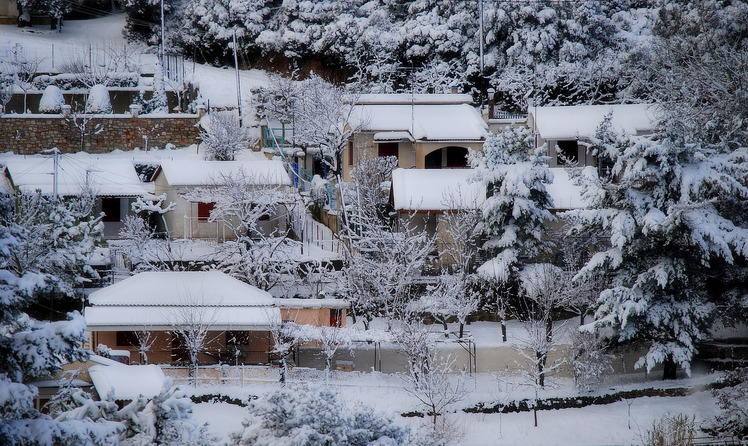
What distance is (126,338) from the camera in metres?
26.3

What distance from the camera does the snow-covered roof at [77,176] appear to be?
107ft

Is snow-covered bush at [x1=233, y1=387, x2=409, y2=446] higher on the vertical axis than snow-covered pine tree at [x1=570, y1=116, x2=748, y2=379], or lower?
lower

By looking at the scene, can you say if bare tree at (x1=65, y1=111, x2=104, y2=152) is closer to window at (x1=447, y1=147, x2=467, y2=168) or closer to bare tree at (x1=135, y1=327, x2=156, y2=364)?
window at (x1=447, y1=147, x2=467, y2=168)

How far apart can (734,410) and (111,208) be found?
23.8 m

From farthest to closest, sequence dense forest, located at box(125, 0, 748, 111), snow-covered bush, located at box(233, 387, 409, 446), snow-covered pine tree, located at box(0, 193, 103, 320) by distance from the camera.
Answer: dense forest, located at box(125, 0, 748, 111) → snow-covered pine tree, located at box(0, 193, 103, 320) → snow-covered bush, located at box(233, 387, 409, 446)

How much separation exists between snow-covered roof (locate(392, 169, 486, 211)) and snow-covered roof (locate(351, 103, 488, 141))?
416cm

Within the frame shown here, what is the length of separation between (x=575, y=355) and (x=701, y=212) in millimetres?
5429

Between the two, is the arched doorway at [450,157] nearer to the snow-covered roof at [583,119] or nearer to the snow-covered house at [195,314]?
the snow-covered roof at [583,119]

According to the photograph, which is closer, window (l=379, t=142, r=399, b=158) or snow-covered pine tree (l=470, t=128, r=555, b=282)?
snow-covered pine tree (l=470, t=128, r=555, b=282)

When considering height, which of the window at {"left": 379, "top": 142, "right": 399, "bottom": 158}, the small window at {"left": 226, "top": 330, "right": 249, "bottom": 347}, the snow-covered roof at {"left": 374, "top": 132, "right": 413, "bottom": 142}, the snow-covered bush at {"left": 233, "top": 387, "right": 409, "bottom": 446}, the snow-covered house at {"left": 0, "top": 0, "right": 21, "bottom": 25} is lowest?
the small window at {"left": 226, "top": 330, "right": 249, "bottom": 347}

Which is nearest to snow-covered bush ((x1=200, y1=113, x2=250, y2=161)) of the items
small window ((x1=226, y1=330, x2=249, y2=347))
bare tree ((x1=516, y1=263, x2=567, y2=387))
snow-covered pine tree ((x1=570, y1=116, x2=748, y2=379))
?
small window ((x1=226, y1=330, x2=249, y2=347))

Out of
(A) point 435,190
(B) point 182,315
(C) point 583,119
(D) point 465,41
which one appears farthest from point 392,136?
(B) point 182,315

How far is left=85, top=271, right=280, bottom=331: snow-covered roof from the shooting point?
82.8 ft

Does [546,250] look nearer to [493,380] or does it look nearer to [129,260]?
[493,380]
